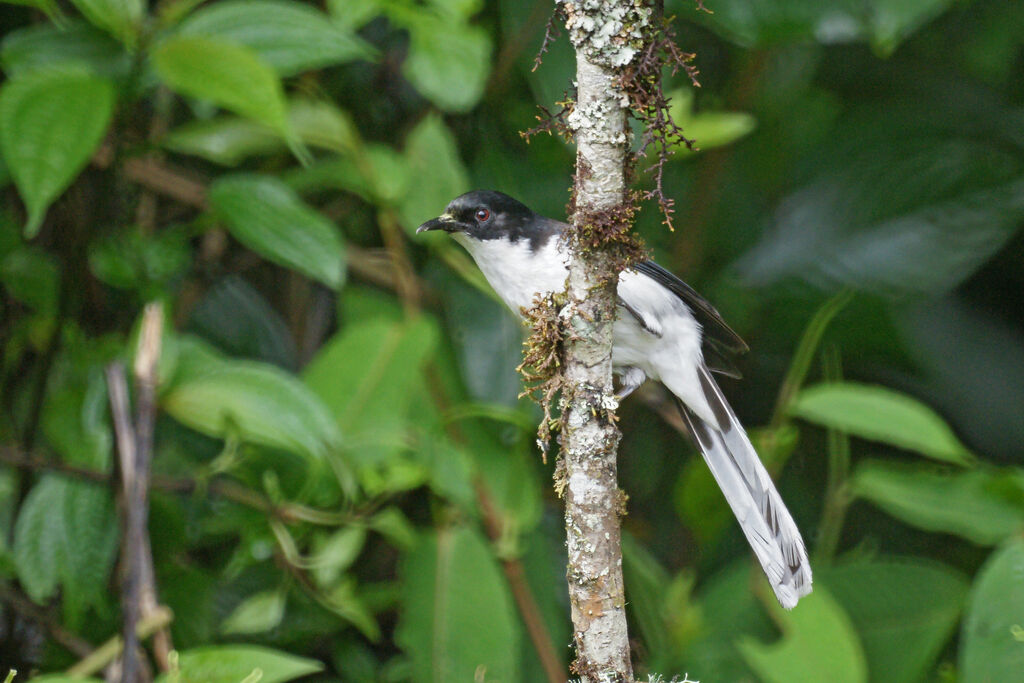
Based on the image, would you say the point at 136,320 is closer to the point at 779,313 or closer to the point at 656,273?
the point at 656,273

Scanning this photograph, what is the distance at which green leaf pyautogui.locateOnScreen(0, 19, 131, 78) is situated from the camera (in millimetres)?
2461

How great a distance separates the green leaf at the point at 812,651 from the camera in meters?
2.72

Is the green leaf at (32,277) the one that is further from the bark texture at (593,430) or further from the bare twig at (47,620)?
the bark texture at (593,430)

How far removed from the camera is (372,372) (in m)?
2.88

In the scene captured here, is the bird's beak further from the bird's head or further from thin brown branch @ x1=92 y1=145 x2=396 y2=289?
thin brown branch @ x1=92 y1=145 x2=396 y2=289

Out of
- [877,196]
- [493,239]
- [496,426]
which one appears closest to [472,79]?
[493,239]

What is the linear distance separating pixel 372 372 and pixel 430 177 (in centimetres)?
64

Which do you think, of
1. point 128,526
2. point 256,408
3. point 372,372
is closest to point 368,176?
point 372,372

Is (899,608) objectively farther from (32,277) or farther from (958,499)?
(32,277)

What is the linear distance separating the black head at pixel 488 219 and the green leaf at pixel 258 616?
1175mm

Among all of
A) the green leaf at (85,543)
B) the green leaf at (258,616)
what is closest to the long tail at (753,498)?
the green leaf at (258,616)

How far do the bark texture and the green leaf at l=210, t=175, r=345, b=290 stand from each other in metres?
1.15

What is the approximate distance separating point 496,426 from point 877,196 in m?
1.67

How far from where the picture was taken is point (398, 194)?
3.01 meters
